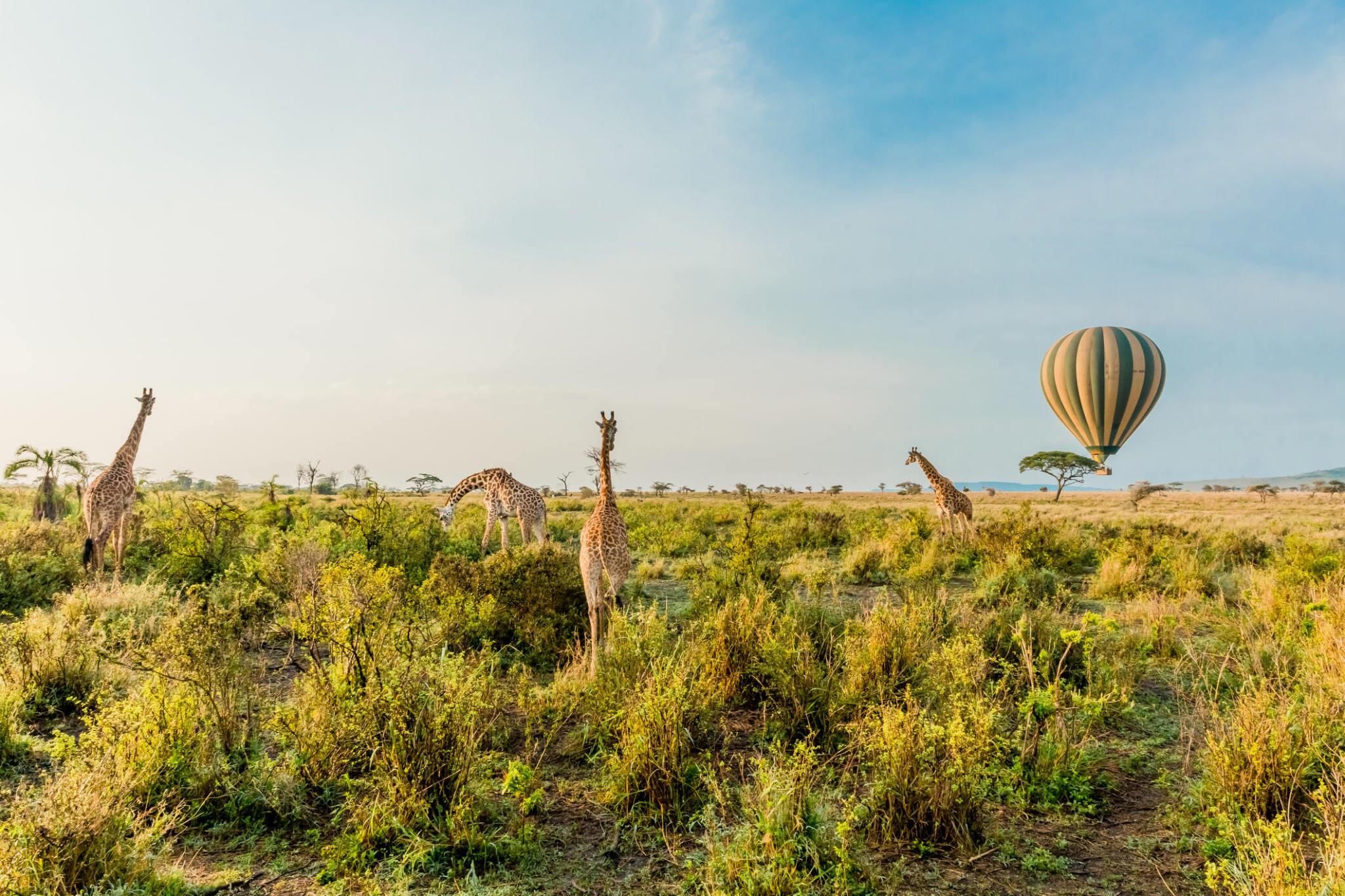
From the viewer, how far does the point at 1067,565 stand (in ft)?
42.3

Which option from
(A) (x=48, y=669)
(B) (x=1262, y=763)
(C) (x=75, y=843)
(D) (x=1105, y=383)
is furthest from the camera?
(D) (x=1105, y=383)

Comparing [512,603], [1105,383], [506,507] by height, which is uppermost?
[1105,383]

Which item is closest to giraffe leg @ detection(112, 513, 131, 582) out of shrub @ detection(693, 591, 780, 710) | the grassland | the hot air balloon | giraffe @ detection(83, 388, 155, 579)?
giraffe @ detection(83, 388, 155, 579)

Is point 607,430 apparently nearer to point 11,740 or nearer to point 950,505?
point 11,740

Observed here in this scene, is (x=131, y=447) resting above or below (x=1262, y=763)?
above

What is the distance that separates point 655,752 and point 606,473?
412cm

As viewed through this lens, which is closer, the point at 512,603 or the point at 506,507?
the point at 512,603

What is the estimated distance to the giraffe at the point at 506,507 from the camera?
565 inches

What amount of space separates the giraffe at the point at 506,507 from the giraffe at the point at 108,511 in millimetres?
5212

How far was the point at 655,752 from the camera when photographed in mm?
4492

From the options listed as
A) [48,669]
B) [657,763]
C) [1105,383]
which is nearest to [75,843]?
[657,763]

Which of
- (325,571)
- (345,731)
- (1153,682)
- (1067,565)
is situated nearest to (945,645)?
(1153,682)

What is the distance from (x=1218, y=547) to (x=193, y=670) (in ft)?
54.5

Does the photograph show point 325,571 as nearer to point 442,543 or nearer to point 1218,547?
point 442,543
